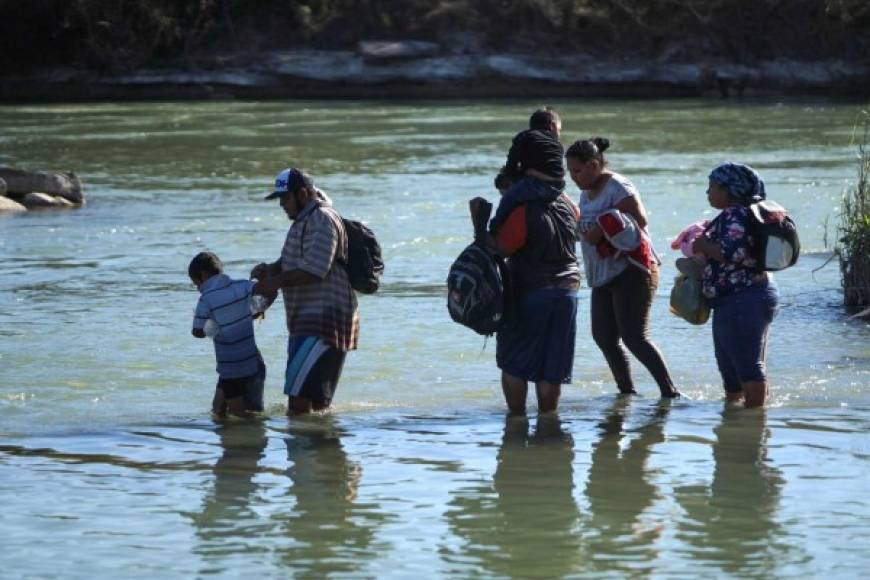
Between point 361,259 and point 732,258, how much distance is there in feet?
5.55

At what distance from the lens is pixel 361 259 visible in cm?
783

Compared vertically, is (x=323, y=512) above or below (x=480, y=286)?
below

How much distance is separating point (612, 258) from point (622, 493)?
1665 mm

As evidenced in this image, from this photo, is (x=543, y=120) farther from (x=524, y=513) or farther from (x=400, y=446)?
(x=524, y=513)

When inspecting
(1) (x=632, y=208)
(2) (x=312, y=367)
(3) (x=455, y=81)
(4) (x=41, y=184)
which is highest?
(3) (x=455, y=81)

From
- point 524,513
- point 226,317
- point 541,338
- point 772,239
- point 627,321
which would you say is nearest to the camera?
point 524,513

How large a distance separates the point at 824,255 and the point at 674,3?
29670mm

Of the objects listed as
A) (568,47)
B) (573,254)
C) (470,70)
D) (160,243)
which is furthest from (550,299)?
(568,47)

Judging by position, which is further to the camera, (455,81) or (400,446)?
(455,81)

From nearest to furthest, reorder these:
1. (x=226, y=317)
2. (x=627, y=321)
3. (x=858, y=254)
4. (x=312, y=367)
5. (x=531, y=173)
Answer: (x=531, y=173), (x=312, y=367), (x=226, y=317), (x=627, y=321), (x=858, y=254)

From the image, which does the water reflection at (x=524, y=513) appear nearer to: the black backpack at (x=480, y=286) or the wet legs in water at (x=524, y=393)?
the wet legs in water at (x=524, y=393)

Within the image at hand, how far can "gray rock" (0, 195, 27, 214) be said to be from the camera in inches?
765

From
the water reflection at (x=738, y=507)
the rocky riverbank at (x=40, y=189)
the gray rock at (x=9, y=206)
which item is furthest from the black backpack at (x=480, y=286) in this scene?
the rocky riverbank at (x=40, y=189)

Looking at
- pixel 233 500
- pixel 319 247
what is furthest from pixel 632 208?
pixel 233 500
